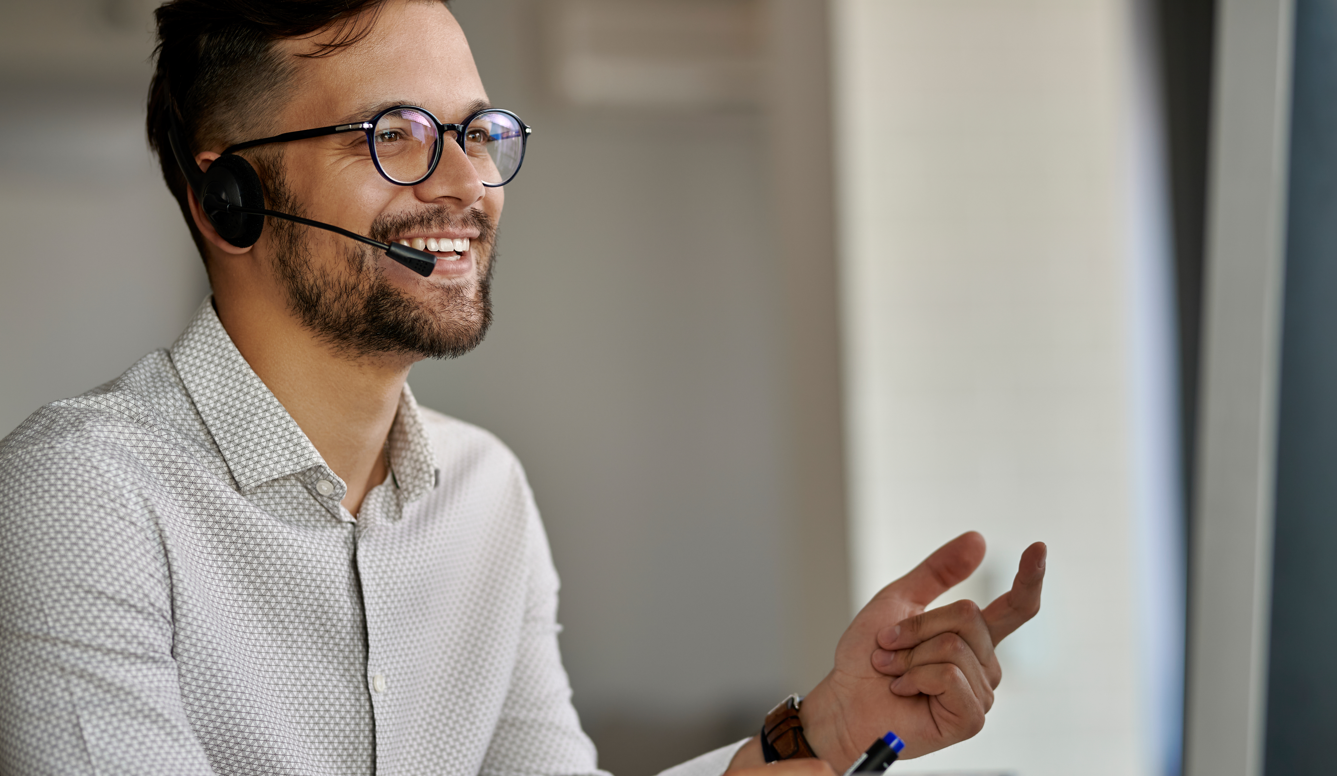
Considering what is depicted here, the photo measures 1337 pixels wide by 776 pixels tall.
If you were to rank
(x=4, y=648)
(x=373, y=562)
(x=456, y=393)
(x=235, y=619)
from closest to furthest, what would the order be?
(x=4, y=648) → (x=235, y=619) → (x=373, y=562) → (x=456, y=393)

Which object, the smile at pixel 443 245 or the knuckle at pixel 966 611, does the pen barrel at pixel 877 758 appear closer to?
the knuckle at pixel 966 611

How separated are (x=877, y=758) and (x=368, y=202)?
2.45ft

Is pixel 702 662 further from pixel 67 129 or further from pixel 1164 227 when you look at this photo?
pixel 67 129

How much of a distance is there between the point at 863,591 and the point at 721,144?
3.62ft

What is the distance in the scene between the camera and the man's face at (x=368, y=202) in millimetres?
1109

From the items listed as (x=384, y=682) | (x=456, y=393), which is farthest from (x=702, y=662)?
(x=384, y=682)

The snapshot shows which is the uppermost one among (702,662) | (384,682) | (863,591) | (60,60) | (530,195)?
(60,60)

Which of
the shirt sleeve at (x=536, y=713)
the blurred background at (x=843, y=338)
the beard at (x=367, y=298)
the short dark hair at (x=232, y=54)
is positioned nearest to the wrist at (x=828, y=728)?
the shirt sleeve at (x=536, y=713)

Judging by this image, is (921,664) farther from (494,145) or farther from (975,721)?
(494,145)

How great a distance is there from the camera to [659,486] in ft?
8.03

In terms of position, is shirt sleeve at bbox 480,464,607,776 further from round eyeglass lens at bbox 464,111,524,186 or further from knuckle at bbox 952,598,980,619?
knuckle at bbox 952,598,980,619

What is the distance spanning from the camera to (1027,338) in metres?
2.47

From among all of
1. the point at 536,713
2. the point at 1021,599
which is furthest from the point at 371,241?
the point at 1021,599

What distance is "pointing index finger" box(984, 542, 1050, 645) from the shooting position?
3.09 ft
